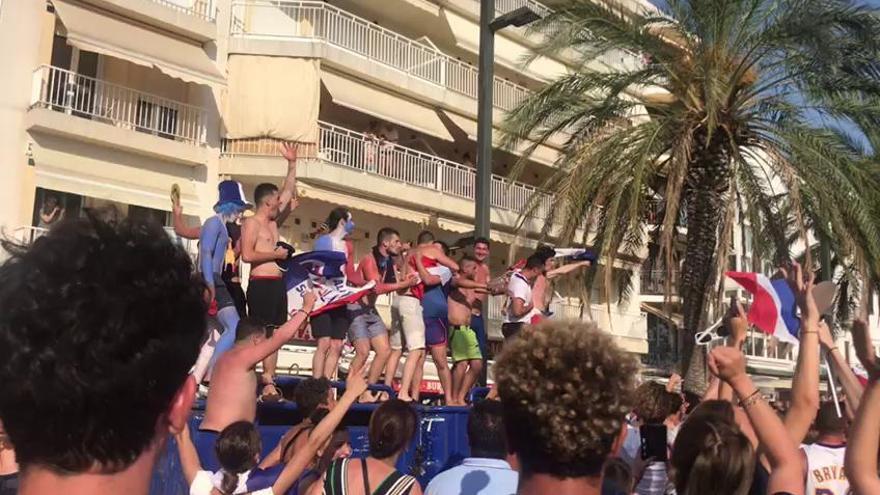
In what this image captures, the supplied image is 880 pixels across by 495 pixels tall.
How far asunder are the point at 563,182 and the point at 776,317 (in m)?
8.82

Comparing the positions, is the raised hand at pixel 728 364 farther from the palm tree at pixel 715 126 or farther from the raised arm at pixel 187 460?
the palm tree at pixel 715 126

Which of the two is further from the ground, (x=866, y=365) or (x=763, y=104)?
(x=763, y=104)

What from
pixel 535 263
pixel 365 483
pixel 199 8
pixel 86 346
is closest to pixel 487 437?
pixel 365 483

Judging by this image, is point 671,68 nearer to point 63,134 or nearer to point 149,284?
point 63,134

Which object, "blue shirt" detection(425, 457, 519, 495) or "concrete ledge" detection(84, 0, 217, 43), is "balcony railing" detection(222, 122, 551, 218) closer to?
"concrete ledge" detection(84, 0, 217, 43)

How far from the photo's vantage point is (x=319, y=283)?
Answer: 8.82 meters

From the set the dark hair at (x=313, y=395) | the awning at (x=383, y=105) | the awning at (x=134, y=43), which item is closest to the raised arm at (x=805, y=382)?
the dark hair at (x=313, y=395)

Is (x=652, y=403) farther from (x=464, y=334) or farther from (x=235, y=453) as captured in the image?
(x=464, y=334)

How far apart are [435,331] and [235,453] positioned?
18.2 feet

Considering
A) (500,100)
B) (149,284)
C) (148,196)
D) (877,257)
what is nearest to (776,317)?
(149,284)

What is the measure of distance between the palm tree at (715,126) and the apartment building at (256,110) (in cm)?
137

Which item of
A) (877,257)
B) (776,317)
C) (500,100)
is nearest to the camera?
(776,317)

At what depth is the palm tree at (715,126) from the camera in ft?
44.5

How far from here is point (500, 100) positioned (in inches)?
991
